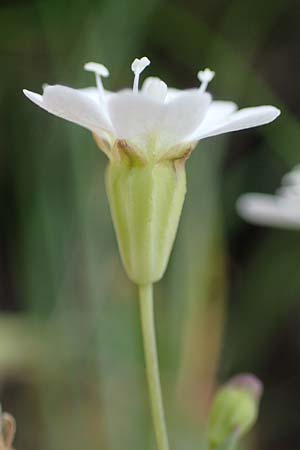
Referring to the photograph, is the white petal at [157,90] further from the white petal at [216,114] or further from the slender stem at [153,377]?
the slender stem at [153,377]

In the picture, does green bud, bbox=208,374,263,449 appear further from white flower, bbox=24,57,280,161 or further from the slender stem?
white flower, bbox=24,57,280,161

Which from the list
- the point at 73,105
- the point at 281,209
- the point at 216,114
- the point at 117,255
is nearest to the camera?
the point at 73,105

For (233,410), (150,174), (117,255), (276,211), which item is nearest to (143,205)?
(150,174)

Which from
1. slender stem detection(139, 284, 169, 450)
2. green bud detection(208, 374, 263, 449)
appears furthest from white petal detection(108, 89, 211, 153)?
green bud detection(208, 374, 263, 449)

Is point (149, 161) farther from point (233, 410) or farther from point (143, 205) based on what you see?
point (233, 410)

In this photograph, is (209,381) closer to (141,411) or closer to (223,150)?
(141,411)

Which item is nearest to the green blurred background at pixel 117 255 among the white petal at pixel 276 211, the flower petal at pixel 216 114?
the white petal at pixel 276 211

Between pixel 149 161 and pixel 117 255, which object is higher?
pixel 149 161
